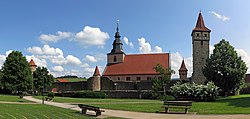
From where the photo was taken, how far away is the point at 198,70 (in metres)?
51.5

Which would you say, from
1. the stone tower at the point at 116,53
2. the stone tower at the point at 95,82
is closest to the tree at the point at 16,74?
the stone tower at the point at 95,82

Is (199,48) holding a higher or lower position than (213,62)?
higher

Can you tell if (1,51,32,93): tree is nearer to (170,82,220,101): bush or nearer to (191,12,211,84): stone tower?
(170,82,220,101): bush

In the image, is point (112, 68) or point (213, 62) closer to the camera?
point (213, 62)

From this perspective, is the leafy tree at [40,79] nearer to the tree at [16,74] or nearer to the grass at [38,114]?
the tree at [16,74]

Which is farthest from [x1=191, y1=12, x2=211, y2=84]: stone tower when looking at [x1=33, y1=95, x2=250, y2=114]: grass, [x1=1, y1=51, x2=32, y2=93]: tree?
[x1=1, y1=51, x2=32, y2=93]: tree

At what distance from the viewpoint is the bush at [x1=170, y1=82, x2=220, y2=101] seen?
3083cm

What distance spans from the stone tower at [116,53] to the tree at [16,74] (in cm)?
2165

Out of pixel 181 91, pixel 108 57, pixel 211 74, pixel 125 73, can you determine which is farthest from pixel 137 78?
pixel 181 91

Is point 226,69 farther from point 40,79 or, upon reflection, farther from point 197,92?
point 40,79

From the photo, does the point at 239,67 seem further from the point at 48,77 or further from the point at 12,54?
the point at 12,54

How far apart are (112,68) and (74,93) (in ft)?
61.4

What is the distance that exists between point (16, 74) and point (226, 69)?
34.8 meters

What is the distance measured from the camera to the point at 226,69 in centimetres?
3922
